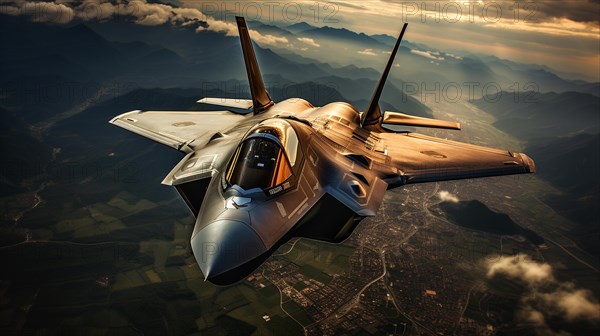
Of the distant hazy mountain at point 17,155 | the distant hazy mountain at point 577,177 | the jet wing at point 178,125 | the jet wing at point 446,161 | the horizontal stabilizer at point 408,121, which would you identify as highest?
the horizontal stabilizer at point 408,121

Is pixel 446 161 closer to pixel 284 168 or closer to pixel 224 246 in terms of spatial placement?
pixel 284 168

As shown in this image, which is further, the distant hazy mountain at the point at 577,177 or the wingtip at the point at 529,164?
the distant hazy mountain at the point at 577,177

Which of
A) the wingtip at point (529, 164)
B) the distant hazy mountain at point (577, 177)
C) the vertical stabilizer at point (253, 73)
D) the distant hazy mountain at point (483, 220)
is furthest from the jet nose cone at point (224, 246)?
the distant hazy mountain at point (577, 177)

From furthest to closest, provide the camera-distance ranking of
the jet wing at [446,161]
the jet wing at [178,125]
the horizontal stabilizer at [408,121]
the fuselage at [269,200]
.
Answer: the horizontal stabilizer at [408,121] → the jet wing at [178,125] → the jet wing at [446,161] → the fuselage at [269,200]

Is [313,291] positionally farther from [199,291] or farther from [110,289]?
[110,289]

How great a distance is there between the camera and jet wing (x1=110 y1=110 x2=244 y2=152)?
18.6 m

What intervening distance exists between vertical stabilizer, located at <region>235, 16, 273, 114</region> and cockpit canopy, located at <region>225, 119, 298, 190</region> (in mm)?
10450

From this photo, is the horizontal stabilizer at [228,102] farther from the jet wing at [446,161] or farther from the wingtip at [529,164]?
the wingtip at [529,164]

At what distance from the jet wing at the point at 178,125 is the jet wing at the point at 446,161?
1118cm

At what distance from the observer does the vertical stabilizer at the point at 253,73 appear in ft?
65.6

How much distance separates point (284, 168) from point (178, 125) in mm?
13485

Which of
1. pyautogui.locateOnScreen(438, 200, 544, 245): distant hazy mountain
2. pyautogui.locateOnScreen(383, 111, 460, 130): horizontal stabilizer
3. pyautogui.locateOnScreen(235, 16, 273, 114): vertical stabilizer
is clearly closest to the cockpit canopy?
pyautogui.locateOnScreen(235, 16, 273, 114): vertical stabilizer

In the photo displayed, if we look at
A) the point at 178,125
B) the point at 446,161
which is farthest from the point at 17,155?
the point at 446,161

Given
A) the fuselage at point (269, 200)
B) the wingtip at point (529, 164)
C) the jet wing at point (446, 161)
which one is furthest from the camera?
the wingtip at point (529, 164)
